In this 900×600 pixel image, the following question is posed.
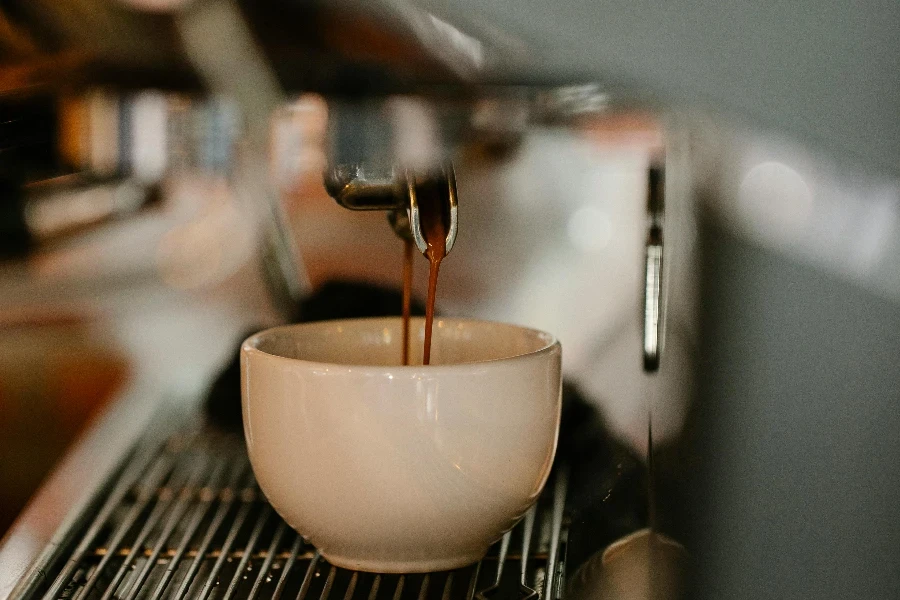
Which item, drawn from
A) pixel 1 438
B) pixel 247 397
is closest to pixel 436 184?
pixel 247 397

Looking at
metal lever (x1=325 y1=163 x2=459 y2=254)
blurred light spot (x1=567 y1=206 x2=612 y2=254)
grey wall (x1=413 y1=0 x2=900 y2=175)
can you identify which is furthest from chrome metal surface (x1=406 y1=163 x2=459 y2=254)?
blurred light spot (x1=567 y1=206 x2=612 y2=254)

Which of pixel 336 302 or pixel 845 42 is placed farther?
pixel 336 302

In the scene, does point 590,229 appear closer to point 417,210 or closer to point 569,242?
point 569,242

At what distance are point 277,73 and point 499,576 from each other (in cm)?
29

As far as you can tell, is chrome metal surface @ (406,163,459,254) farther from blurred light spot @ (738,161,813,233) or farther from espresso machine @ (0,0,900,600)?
blurred light spot @ (738,161,813,233)

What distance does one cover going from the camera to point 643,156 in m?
0.57

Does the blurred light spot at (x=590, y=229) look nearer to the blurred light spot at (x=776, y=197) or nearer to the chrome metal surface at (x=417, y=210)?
the blurred light spot at (x=776, y=197)

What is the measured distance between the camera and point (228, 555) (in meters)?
0.36

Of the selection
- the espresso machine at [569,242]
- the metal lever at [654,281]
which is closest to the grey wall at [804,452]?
the espresso machine at [569,242]

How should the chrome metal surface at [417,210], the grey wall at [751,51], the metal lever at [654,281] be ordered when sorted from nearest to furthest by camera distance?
the grey wall at [751,51] → the chrome metal surface at [417,210] → the metal lever at [654,281]

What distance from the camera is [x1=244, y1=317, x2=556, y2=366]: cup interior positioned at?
0.38m

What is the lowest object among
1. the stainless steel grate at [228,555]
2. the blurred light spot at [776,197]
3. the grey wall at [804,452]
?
the stainless steel grate at [228,555]

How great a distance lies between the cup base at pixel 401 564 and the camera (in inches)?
13.0

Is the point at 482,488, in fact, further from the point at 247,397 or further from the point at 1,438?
the point at 1,438
